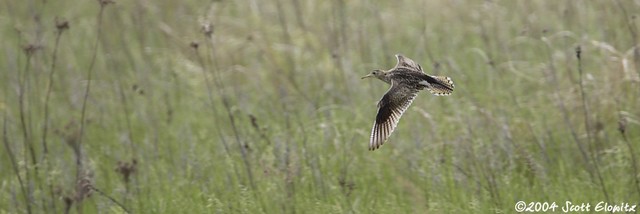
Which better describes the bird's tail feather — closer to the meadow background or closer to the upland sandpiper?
the upland sandpiper

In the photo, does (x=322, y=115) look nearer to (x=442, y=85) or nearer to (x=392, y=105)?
(x=392, y=105)

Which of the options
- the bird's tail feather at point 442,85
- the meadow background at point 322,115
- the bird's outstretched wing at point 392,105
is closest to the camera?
the bird's tail feather at point 442,85

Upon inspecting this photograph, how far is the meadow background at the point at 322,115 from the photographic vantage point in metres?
4.97

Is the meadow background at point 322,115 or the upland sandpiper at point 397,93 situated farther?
the meadow background at point 322,115

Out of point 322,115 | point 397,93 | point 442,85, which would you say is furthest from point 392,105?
point 322,115

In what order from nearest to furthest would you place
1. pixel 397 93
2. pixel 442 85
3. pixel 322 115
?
pixel 442 85, pixel 397 93, pixel 322 115

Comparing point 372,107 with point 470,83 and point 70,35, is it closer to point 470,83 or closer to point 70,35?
point 470,83

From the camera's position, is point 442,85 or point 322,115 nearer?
point 442,85

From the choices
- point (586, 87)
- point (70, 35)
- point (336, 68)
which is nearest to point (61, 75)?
point (70, 35)

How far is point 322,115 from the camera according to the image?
6348mm

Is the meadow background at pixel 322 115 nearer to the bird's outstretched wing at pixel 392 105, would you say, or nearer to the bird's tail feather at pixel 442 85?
the bird's outstretched wing at pixel 392 105

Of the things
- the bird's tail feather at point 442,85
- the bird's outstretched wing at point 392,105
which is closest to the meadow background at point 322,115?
the bird's outstretched wing at point 392,105

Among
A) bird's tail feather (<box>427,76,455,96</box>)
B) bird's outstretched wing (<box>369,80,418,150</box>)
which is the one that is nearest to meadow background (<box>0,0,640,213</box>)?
bird's outstretched wing (<box>369,80,418,150</box>)

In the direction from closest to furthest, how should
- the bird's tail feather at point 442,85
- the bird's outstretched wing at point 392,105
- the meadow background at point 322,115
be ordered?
the bird's tail feather at point 442,85
the bird's outstretched wing at point 392,105
the meadow background at point 322,115
